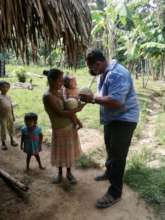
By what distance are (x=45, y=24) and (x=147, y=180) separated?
2.63m

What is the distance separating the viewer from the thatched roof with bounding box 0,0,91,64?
9.90ft

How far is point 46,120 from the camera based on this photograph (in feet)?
27.0

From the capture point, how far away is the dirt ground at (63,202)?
373cm

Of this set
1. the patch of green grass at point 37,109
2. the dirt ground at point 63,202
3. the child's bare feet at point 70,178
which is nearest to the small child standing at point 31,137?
the dirt ground at point 63,202

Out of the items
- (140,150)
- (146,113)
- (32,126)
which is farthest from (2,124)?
(146,113)

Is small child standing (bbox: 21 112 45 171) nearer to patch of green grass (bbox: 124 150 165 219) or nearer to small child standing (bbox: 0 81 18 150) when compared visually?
small child standing (bbox: 0 81 18 150)

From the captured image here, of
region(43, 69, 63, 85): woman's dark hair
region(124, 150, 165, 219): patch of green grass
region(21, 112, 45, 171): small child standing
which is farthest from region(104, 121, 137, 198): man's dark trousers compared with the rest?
region(21, 112, 45, 171): small child standing

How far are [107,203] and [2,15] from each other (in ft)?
7.97

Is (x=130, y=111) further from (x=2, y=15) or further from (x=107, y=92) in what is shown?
(x=2, y=15)

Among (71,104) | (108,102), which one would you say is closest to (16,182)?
(71,104)

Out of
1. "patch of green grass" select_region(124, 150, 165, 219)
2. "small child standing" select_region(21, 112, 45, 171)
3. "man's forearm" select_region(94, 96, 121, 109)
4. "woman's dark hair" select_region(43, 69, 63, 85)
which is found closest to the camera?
"man's forearm" select_region(94, 96, 121, 109)

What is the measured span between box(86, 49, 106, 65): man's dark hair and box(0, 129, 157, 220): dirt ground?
1.72 m

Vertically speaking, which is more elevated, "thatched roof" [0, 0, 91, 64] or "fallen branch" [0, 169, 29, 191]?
"thatched roof" [0, 0, 91, 64]

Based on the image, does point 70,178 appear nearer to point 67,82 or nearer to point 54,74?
point 67,82
